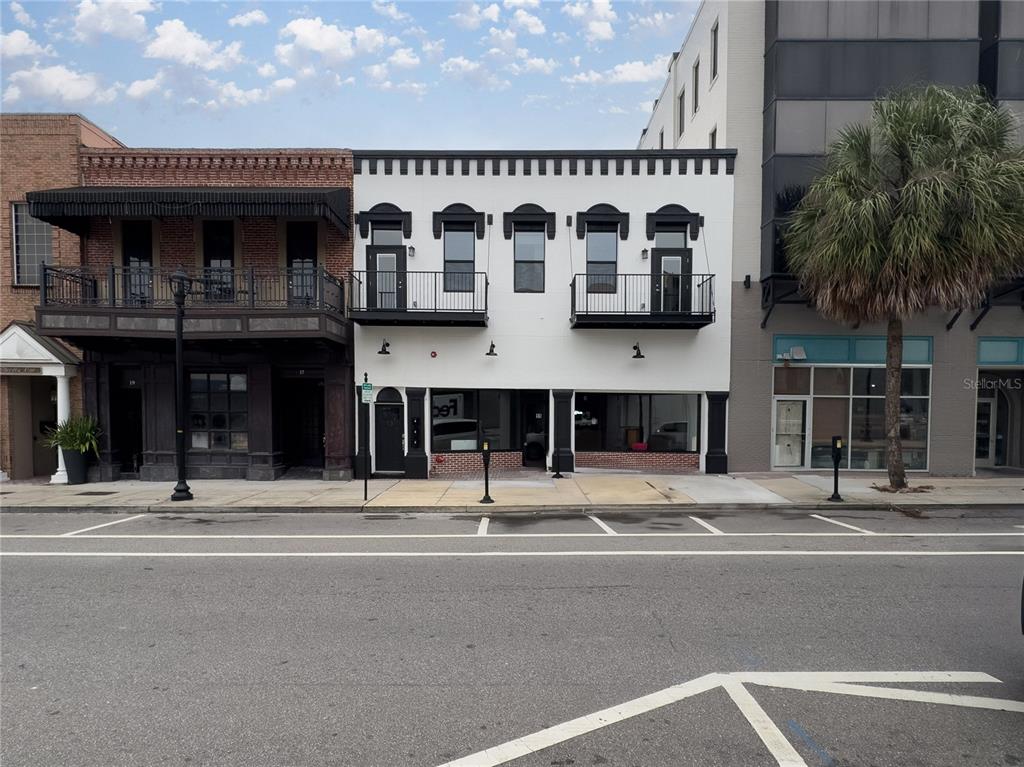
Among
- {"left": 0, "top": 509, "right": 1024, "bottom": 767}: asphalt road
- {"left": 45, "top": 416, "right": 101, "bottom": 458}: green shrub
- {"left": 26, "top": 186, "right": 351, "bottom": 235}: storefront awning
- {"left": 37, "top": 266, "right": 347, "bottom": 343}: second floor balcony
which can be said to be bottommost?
{"left": 0, "top": 509, "right": 1024, "bottom": 767}: asphalt road

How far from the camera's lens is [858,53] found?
1479cm

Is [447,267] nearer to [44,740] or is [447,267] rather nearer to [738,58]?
[738,58]

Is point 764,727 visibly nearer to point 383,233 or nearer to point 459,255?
point 459,255

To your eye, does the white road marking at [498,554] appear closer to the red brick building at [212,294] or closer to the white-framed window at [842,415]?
the red brick building at [212,294]

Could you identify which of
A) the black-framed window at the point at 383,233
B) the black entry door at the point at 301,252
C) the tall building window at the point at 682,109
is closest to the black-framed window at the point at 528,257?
the black-framed window at the point at 383,233

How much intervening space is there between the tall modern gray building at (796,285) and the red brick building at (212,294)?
10713mm

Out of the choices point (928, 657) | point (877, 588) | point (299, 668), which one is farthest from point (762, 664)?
point (299, 668)

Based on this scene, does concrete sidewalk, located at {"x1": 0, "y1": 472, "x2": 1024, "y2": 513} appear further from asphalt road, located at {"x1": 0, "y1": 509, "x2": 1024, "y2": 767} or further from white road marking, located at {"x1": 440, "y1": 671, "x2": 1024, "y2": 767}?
white road marking, located at {"x1": 440, "y1": 671, "x2": 1024, "y2": 767}

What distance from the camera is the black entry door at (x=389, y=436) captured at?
15.8 metres

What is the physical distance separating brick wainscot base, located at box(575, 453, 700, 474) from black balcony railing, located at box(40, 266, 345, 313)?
8.10 meters

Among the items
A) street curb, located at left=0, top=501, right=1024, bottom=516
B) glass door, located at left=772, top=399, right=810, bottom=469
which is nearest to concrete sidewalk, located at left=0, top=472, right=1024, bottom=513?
street curb, located at left=0, top=501, right=1024, bottom=516

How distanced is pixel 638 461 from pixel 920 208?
887 centimetres

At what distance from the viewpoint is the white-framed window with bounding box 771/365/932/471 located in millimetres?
15695

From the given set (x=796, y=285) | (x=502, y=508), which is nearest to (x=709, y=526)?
(x=502, y=508)
